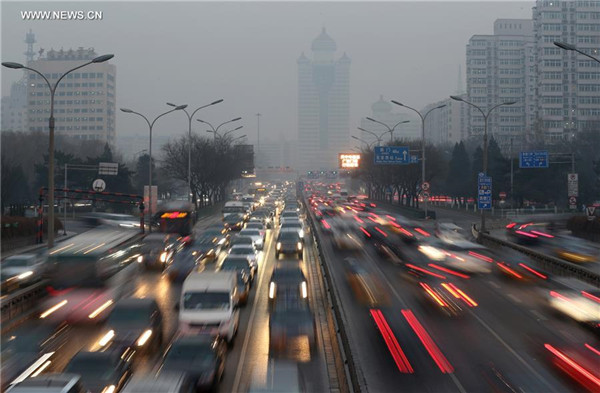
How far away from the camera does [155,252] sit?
1169 inches

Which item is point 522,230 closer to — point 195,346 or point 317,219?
point 317,219

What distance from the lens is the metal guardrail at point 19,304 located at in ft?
62.0

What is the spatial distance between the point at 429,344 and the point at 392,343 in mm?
970

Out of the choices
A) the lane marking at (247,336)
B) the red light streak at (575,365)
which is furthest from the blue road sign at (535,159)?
the red light streak at (575,365)

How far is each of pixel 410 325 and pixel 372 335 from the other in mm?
1565

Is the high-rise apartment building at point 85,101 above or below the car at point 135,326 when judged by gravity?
above

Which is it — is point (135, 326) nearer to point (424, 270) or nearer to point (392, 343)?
point (392, 343)

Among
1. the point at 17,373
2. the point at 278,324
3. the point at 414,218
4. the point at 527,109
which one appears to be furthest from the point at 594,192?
the point at 527,109

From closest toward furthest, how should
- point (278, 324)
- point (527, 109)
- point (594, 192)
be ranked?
point (278, 324) → point (594, 192) → point (527, 109)

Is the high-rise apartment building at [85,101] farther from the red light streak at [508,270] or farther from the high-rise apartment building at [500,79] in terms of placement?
the red light streak at [508,270]

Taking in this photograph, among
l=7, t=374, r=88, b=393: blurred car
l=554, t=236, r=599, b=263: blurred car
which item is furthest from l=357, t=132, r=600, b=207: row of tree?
l=7, t=374, r=88, b=393: blurred car

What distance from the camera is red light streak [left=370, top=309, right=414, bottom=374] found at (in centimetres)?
1432

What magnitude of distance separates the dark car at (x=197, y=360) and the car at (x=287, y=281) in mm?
5013

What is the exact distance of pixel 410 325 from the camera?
1831 centimetres
